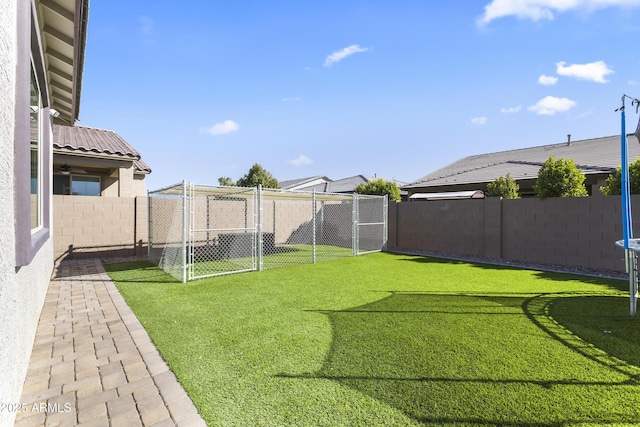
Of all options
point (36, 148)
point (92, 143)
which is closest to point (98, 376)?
point (36, 148)

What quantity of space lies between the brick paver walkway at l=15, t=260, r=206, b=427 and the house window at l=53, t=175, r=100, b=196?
23.0 feet

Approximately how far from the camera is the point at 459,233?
948 cm

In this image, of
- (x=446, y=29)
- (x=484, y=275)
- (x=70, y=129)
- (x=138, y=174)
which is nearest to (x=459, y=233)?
(x=484, y=275)

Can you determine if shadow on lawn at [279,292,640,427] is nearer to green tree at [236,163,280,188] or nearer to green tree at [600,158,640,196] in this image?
green tree at [600,158,640,196]

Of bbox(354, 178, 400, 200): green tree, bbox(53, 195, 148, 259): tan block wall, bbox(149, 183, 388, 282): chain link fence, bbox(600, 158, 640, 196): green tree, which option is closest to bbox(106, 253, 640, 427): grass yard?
bbox(149, 183, 388, 282): chain link fence

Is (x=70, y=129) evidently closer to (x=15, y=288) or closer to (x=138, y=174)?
(x=138, y=174)

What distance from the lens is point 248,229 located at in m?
8.75

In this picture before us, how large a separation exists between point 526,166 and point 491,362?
1307 cm

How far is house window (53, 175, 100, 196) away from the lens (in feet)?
31.0

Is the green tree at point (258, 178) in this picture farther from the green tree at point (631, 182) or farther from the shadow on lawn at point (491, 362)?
the shadow on lawn at point (491, 362)

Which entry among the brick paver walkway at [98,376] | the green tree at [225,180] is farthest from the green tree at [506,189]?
the green tree at [225,180]

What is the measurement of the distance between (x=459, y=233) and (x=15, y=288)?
9.75m

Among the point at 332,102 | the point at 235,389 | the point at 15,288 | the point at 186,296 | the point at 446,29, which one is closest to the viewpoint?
the point at 15,288

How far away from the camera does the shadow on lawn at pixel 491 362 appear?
6.70 ft
